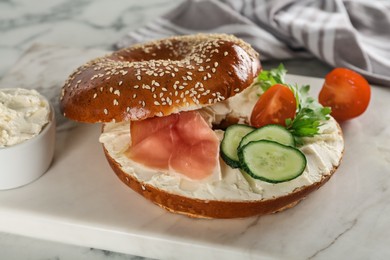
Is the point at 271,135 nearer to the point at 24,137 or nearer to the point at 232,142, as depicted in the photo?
the point at 232,142

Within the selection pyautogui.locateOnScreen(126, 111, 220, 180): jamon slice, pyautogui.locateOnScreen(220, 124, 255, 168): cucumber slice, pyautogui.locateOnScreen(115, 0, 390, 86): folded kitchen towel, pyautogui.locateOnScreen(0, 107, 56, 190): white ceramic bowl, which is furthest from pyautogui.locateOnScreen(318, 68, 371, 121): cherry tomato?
pyautogui.locateOnScreen(0, 107, 56, 190): white ceramic bowl

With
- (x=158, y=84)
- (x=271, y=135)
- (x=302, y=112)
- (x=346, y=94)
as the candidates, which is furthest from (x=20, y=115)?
(x=346, y=94)

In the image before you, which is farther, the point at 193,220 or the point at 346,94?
the point at 346,94

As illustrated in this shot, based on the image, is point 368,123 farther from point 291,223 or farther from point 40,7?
point 40,7

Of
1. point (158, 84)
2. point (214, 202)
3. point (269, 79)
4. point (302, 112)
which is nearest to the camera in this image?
point (214, 202)

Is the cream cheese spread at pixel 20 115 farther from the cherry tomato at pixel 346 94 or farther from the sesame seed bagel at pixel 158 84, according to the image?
the cherry tomato at pixel 346 94

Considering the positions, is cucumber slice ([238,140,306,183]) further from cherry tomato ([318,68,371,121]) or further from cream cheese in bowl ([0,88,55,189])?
cream cheese in bowl ([0,88,55,189])

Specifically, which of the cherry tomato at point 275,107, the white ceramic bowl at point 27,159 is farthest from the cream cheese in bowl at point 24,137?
the cherry tomato at point 275,107
